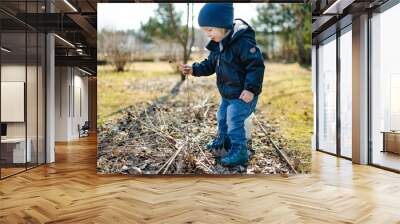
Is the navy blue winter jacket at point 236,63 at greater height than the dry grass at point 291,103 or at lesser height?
greater

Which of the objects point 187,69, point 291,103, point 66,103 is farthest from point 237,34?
point 66,103

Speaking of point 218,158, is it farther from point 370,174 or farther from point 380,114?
point 380,114

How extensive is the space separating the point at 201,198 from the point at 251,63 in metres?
2.31

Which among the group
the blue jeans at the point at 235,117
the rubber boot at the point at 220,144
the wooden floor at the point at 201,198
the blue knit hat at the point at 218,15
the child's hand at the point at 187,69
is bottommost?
the wooden floor at the point at 201,198

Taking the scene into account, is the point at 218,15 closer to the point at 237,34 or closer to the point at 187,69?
the point at 237,34

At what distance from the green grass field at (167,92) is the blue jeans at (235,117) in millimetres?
326

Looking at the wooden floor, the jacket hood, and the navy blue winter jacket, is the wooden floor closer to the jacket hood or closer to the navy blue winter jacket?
the navy blue winter jacket

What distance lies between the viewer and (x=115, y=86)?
6.31m

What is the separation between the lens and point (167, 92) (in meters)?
6.30

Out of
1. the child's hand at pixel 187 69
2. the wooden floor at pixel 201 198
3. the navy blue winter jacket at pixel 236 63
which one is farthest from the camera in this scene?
the child's hand at pixel 187 69

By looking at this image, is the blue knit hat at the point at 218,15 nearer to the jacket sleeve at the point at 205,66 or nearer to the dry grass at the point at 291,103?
the jacket sleeve at the point at 205,66

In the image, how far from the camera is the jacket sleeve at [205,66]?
621 centimetres

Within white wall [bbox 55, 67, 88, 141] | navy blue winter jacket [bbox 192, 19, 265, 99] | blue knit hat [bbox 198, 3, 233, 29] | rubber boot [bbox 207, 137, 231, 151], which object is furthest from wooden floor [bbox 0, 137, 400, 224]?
white wall [bbox 55, 67, 88, 141]

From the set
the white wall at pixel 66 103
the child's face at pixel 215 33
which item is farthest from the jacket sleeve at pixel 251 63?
the white wall at pixel 66 103
